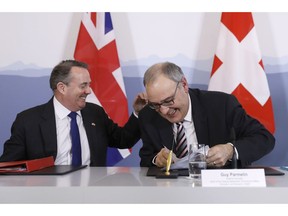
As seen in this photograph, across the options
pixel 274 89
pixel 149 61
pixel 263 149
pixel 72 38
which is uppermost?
pixel 72 38

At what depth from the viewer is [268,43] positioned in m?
3.85

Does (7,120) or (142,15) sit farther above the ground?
(142,15)

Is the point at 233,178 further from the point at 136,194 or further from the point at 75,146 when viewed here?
the point at 75,146

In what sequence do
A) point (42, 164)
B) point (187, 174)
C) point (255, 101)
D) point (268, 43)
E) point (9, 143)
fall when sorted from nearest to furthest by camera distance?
point (187, 174) < point (42, 164) < point (9, 143) < point (255, 101) < point (268, 43)

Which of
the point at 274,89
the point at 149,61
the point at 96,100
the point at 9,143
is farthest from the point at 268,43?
the point at 9,143

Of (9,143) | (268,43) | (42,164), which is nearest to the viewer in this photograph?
(42,164)

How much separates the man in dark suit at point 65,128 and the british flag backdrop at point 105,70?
1.30 ft

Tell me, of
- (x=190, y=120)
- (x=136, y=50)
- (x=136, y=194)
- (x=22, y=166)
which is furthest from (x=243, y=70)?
(x=136, y=194)

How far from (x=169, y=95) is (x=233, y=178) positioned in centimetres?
90

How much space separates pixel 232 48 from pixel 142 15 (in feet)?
2.83

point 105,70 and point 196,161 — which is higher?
point 105,70

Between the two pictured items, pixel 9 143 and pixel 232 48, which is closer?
pixel 9 143

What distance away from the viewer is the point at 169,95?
99.2 inches

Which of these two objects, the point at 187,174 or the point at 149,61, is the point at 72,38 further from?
the point at 187,174
